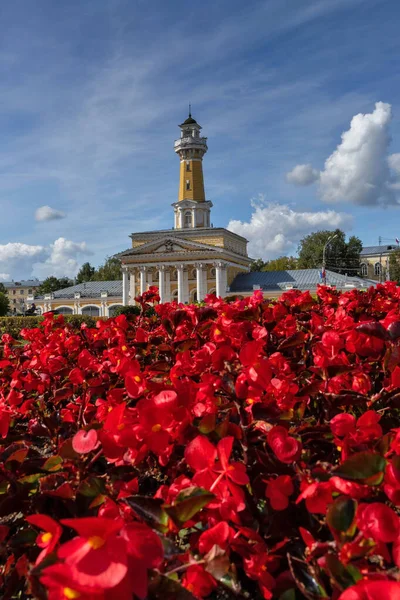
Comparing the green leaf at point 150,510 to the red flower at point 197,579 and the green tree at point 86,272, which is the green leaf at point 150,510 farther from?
the green tree at point 86,272

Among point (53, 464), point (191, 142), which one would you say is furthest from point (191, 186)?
point (53, 464)

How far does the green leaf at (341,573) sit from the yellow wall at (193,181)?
186 feet

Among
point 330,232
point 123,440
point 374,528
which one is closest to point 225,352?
point 123,440

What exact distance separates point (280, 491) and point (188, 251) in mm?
49156

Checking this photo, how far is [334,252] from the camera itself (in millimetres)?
58844

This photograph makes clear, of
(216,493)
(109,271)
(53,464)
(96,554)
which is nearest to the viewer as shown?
(96,554)

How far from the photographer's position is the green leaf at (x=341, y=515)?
87cm

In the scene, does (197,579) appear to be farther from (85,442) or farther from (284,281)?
(284,281)

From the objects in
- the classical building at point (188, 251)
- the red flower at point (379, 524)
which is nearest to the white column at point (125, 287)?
the classical building at point (188, 251)

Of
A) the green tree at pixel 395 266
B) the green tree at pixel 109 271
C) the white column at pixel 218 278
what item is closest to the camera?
the white column at pixel 218 278

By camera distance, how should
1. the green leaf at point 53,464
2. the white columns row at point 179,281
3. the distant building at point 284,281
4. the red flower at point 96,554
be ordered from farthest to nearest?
the white columns row at point 179,281, the distant building at point 284,281, the green leaf at point 53,464, the red flower at point 96,554

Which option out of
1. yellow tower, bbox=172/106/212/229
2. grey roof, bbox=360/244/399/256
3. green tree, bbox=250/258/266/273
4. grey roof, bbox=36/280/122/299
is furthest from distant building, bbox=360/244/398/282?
grey roof, bbox=36/280/122/299

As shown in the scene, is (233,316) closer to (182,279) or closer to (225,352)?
(225,352)

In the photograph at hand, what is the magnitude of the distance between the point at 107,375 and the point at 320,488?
141 cm
